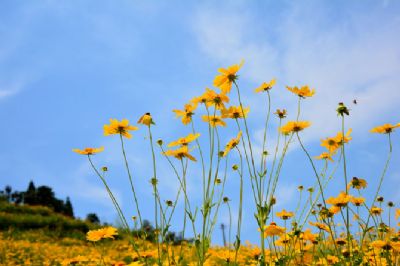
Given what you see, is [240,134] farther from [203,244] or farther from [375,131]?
A: [375,131]

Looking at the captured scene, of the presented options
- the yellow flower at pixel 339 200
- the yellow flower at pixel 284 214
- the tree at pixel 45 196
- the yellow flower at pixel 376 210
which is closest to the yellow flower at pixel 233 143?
the yellow flower at pixel 339 200

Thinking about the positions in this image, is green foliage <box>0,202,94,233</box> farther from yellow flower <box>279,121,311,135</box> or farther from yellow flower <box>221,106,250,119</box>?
yellow flower <box>279,121,311,135</box>

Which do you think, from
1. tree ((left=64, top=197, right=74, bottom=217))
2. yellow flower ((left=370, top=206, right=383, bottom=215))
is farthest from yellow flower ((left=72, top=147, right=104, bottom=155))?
tree ((left=64, top=197, right=74, bottom=217))

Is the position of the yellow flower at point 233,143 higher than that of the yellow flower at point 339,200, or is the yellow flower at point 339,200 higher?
the yellow flower at point 233,143

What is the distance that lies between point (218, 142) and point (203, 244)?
2.15ft

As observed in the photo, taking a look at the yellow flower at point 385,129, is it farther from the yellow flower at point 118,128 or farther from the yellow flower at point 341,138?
the yellow flower at point 118,128

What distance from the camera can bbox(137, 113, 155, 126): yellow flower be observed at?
2674 millimetres

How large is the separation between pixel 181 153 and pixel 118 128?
45 centimetres

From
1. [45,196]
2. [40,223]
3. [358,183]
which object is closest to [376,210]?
[358,183]

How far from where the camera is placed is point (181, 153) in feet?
9.05

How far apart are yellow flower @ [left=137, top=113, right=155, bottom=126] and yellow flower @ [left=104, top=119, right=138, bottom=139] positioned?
0.15 meters

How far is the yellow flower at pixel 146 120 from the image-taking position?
2.67 metres

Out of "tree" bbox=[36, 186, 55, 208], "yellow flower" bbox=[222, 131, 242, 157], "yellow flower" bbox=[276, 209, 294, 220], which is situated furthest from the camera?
"tree" bbox=[36, 186, 55, 208]

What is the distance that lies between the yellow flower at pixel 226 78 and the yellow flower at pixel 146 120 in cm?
45
